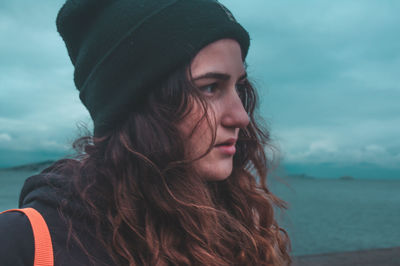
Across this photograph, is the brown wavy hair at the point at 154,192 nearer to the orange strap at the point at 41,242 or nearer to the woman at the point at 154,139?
the woman at the point at 154,139

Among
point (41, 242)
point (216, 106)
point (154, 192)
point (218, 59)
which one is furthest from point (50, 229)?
point (218, 59)

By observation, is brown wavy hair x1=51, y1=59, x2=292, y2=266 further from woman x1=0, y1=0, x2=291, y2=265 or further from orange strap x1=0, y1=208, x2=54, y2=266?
orange strap x1=0, y1=208, x2=54, y2=266

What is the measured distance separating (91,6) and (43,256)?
1.05 m

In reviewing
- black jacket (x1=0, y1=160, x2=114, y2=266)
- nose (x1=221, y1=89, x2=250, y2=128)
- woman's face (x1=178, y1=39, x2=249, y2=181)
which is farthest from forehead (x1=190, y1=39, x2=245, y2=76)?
black jacket (x1=0, y1=160, x2=114, y2=266)

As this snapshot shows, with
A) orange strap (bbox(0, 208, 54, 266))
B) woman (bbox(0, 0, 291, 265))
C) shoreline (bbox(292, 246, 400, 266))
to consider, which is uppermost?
woman (bbox(0, 0, 291, 265))

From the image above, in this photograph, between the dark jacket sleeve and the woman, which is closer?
the dark jacket sleeve

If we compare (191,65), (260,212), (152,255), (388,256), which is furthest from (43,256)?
(388,256)

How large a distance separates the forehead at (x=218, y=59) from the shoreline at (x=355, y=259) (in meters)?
4.31

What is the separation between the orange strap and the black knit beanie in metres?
0.51

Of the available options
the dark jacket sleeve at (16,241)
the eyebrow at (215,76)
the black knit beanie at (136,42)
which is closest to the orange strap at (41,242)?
the dark jacket sleeve at (16,241)

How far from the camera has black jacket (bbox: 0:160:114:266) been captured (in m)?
1.01

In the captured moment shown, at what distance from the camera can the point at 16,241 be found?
1022 mm

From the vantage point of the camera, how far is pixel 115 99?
1.44 metres

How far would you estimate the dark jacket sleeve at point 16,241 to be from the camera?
997mm
